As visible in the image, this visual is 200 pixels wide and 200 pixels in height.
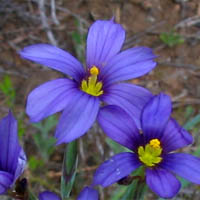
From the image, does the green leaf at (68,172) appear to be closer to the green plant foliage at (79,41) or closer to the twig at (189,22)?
the green plant foliage at (79,41)

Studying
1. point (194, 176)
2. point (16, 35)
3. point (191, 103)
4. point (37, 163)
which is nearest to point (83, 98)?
point (194, 176)

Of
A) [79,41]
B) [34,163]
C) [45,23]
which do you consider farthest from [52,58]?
[45,23]

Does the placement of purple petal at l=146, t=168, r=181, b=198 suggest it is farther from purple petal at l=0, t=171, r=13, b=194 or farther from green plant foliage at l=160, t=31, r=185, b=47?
green plant foliage at l=160, t=31, r=185, b=47

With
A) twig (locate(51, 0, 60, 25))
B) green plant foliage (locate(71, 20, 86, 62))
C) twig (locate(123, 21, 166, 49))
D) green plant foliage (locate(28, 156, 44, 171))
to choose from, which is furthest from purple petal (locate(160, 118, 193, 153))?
twig (locate(51, 0, 60, 25))

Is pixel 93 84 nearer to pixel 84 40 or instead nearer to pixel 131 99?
pixel 131 99

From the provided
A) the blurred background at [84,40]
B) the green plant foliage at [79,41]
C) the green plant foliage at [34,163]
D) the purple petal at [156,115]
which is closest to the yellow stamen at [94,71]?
the purple petal at [156,115]

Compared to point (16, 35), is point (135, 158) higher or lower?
lower

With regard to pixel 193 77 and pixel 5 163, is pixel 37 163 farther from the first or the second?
pixel 193 77
